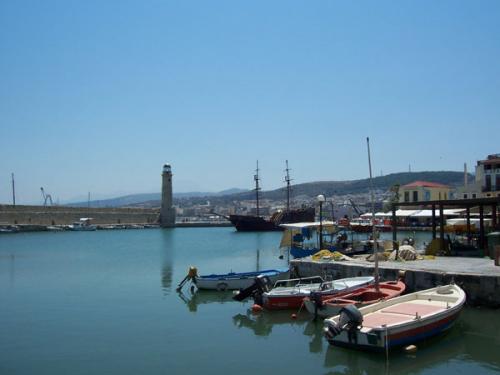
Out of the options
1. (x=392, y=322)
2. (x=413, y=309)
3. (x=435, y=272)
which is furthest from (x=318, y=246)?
(x=392, y=322)

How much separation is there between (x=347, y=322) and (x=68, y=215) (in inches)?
4021

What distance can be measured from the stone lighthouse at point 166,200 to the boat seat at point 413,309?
94601 millimetres

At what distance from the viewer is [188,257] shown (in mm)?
41219

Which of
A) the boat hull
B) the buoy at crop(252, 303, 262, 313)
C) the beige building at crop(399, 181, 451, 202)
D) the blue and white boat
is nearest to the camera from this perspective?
the boat hull

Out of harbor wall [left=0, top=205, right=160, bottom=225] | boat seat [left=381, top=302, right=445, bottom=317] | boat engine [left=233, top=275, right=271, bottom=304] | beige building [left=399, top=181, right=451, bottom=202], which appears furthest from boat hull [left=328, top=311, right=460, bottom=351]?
harbor wall [left=0, top=205, right=160, bottom=225]

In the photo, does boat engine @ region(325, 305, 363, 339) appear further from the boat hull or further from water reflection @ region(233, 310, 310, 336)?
water reflection @ region(233, 310, 310, 336)

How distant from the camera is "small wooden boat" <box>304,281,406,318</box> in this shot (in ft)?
52.0

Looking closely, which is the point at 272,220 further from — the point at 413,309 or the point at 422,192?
the point at 413,309

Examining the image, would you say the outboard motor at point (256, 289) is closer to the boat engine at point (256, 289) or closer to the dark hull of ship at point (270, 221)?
the boat engine at point (256, 289)

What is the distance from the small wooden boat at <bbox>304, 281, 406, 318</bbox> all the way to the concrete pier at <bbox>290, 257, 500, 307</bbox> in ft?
6.06

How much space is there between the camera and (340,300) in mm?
16109

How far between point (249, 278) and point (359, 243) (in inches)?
347

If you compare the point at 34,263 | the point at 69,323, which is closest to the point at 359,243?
the point at 69,323

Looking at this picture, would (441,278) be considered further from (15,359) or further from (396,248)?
(15,359)
